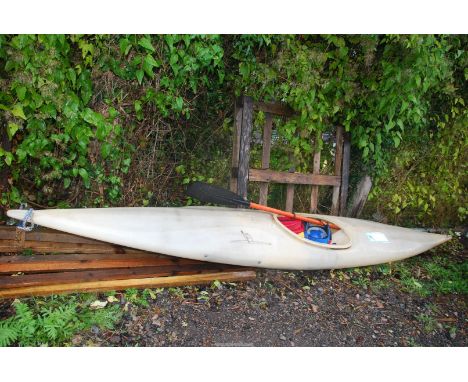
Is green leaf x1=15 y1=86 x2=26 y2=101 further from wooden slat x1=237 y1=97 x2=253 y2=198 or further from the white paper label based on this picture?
the white paper label

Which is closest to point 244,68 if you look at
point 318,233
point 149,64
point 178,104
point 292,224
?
point 178,104

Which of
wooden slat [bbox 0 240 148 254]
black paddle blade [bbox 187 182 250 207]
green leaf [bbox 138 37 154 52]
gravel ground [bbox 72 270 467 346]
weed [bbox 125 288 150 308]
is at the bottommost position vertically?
gravel ground [bbox 72 270 467 346]

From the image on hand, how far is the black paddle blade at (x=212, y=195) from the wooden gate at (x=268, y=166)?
1.20 ft

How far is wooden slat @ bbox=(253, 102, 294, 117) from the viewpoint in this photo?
120 inches

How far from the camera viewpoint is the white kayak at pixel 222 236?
→ 2207 mm

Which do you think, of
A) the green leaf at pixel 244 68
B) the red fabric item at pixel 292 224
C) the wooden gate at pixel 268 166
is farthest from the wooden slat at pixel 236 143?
the red fabric item at pixel 292 224

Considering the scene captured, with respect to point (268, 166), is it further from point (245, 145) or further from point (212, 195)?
point (212, 195)

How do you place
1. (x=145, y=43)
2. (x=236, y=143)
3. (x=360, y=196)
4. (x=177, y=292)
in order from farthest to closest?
1. (x=360, y=196)
2. (x=236, y=143)
3. (x=145, y=43)
4. (x=177, y=292)

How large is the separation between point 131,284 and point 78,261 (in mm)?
375

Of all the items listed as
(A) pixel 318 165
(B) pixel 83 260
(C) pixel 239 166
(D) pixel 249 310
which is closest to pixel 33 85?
(B) pixel 83 260

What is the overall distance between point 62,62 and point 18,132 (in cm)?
60

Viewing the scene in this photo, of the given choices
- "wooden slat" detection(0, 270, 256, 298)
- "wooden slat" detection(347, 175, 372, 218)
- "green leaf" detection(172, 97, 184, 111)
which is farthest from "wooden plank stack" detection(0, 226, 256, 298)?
"wooden slat" detection(347, 175, 372, 218)

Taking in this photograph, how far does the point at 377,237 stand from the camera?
117 inches

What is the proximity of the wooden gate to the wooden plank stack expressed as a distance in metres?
0.85
